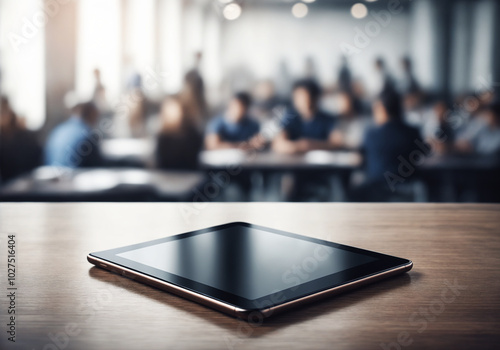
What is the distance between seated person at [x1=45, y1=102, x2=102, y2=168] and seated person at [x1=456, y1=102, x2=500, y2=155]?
340cm

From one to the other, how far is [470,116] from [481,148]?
95 cm

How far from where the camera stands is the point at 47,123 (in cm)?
521

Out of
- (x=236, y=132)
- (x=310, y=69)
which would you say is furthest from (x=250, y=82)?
(x=236, y=132)

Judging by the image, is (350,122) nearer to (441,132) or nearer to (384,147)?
(441,132)

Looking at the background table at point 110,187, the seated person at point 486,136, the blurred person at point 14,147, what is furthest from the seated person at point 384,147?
the blurred person at point 14,147

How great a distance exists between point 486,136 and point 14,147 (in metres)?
4.34

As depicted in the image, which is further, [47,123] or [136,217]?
[47,123]

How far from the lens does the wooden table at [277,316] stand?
36 cm

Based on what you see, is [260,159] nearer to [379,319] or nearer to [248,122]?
[248,122]

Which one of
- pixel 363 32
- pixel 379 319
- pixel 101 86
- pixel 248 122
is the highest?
pixel 363 32

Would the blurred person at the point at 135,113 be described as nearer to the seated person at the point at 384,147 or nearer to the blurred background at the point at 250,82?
the blurred background at the point at 250,82

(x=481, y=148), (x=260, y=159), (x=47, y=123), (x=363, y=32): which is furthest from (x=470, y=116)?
(x=47, y=123)

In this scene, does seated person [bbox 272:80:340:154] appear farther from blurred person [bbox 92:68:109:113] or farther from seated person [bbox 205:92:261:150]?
blurred person [bbox 92:68:109:113]

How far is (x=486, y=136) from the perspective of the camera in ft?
16.0
